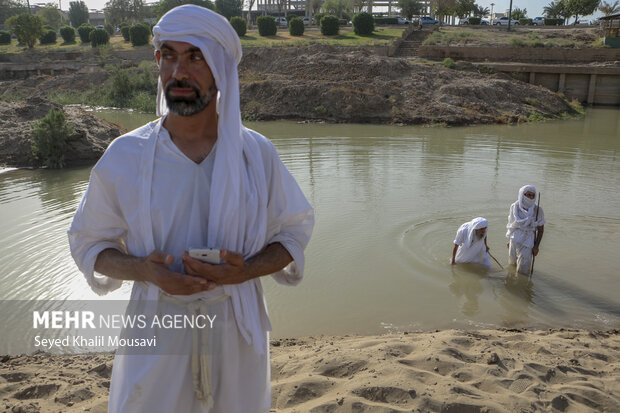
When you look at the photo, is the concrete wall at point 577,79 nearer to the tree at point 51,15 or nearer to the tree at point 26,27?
the tree at point 26,27

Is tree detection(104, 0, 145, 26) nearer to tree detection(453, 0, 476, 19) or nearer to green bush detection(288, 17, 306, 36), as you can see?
green bush detection(288, 17, 306, 36)

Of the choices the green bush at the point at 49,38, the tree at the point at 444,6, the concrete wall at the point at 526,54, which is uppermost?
the tree at the point at 444,6

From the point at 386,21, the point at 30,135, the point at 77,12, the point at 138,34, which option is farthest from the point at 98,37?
the point at 77,12

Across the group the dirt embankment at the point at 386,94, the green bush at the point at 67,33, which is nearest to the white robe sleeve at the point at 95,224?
the dirt embankment at the point at 386,94

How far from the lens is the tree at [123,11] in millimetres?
59531

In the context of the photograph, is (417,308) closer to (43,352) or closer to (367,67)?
(43,352)

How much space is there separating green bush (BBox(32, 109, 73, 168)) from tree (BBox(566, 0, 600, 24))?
5191 cm

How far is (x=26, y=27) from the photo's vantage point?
40312mm

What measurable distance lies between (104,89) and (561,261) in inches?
1059

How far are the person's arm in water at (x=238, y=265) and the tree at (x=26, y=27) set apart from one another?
46.8 m

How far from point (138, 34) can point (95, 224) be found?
4021 cm

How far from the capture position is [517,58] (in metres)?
29.2

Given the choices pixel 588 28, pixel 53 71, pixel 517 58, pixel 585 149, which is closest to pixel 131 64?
pixel 53 71

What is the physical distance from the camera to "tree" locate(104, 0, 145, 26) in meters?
59.5
